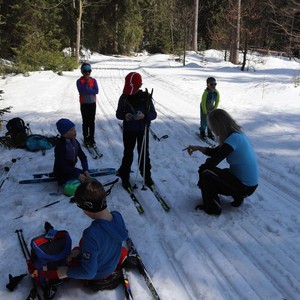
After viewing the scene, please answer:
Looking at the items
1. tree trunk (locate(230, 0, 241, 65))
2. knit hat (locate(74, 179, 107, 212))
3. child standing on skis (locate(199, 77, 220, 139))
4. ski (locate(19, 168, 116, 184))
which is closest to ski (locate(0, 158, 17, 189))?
ski (locate(19, 168, 116, 184))

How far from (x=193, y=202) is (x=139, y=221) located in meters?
1.01

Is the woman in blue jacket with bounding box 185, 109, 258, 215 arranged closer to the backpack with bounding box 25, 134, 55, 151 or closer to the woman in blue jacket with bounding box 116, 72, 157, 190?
the woman in blue jacket with bounding box 116, 72, 157, 190

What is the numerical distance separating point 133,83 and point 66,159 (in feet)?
5.50

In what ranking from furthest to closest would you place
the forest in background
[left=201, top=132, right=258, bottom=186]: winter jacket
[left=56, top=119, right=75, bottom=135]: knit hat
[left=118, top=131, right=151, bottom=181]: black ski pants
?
the forest in background < [left=118, top=131, right=151, bottom=181]: black ski pants < [left=56, top=119, right=75, bottom=135]: knit hat < [left=201, top=132, right=258, bottom=186]: winter jacket

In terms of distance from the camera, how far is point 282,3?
27.6 meters

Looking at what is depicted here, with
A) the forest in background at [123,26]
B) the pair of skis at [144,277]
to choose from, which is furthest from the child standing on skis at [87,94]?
the forest in background at [123,26]

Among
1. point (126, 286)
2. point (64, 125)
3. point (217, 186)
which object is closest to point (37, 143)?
point (64, 125)

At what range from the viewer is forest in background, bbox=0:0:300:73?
78.7ft

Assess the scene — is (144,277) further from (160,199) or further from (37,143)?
(37,143)

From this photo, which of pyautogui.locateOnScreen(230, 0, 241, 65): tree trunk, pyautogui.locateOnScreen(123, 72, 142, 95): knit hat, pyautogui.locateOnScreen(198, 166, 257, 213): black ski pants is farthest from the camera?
pyautogui.locateOnScreen(230, 0, 241, 65): tree trunk

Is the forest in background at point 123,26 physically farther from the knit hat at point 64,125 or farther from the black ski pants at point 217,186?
the knit hat at point 64,125

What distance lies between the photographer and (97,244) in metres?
3.01

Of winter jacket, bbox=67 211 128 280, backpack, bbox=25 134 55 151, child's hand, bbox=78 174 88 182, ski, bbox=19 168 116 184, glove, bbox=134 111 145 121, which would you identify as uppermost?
glove, bbox=134 111 145 121

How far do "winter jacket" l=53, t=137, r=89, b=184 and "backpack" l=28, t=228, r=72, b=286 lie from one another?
223 cm
